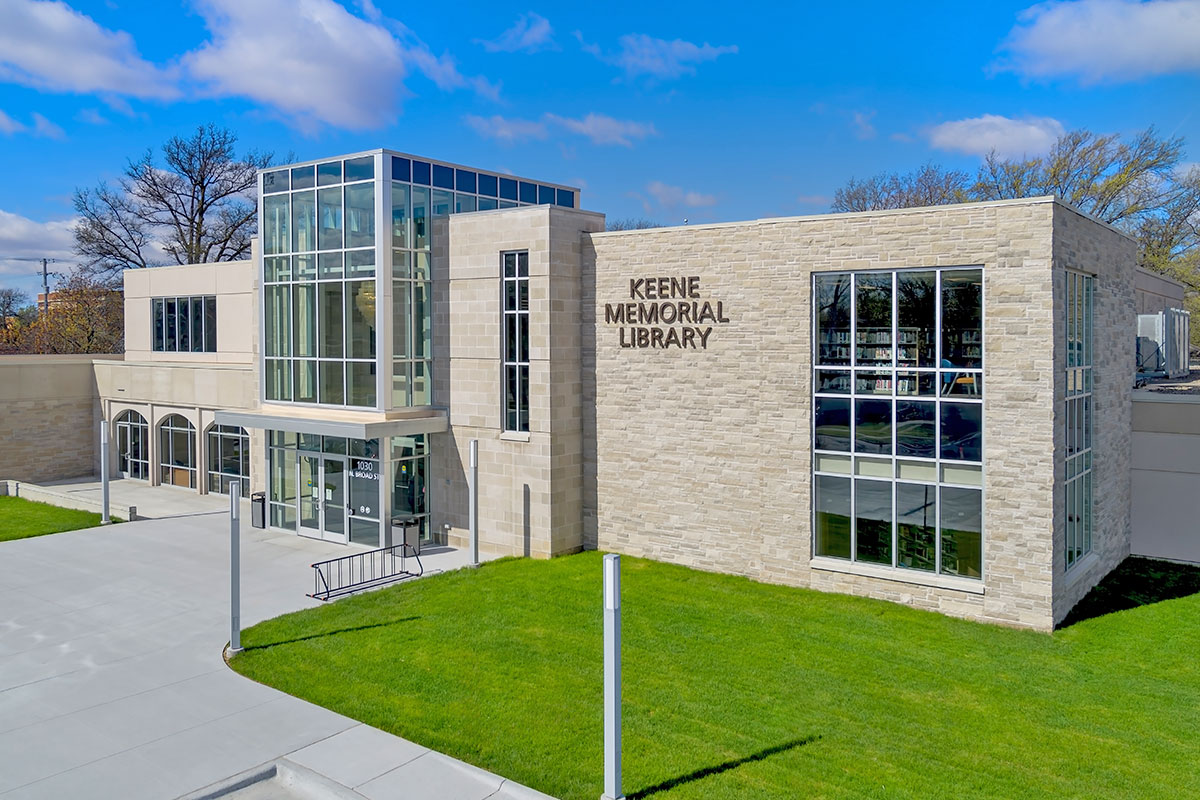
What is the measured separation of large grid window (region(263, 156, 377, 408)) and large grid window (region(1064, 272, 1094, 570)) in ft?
49.3

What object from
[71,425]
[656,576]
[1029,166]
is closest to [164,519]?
[71,425]

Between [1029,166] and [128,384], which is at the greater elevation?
[1029,166]

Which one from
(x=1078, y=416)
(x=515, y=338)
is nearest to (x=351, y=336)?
(x=515, y=338)

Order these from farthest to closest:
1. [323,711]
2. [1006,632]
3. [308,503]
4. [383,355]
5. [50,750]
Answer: [308,503], [383,355], [1006,632], [323,711], [50,750]

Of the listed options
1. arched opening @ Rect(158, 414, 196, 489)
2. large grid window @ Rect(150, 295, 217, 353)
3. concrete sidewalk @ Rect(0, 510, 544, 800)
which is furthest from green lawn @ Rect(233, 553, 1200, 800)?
large grid window @ Rect(150, 295, 217, 353)

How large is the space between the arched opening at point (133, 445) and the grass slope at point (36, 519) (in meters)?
5.00

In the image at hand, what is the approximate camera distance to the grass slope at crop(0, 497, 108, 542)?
22.9m

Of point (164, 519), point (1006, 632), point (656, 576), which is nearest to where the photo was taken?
point (1006, 632)

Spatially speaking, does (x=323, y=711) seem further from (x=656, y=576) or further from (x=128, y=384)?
(x=128, y=384)

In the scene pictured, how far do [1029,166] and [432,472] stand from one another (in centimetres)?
3516

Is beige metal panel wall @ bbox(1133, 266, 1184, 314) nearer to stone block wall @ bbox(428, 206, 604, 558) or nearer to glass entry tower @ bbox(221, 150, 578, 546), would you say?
stone block wall @ bbox(428, 206, 604, 558)

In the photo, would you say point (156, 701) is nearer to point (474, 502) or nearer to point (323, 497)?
point (474, 502)

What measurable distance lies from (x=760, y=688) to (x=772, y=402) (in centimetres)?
667

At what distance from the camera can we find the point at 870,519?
16.6 meters
